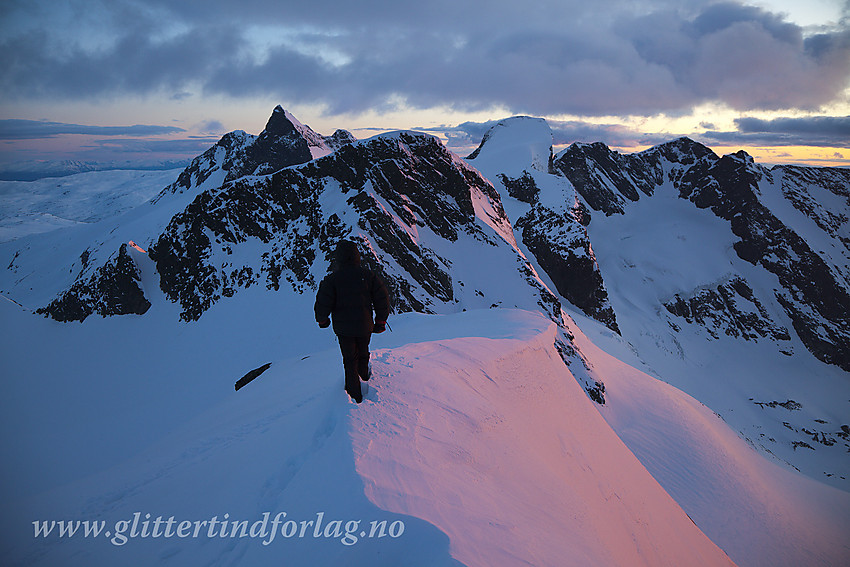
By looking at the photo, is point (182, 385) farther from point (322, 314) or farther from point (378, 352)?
point (322, 314)

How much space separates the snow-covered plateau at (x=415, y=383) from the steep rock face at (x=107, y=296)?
0.84 ft

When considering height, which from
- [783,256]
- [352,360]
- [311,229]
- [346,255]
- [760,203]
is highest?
[760,203]

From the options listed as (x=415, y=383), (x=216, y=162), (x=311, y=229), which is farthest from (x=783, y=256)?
(x=216, y=162)

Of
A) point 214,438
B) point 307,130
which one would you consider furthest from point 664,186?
point 214,438

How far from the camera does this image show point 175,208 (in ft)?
257

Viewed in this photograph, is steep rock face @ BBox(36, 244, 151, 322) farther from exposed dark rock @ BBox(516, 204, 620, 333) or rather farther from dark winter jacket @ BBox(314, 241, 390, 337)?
exposed dark rock @ BBox(516, 204, 620, 333)

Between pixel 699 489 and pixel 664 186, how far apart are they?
424 ft

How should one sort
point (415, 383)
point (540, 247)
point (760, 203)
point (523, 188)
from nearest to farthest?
point (415, 383) < point (540, 247) < point (523, 188) < point (760, 203)

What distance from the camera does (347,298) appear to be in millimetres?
6234

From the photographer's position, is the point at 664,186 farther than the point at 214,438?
Yes

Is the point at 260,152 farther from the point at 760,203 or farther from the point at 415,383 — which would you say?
the point at 760,203

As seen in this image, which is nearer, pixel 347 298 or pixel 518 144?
pixel 347 298

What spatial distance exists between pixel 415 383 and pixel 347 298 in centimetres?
232

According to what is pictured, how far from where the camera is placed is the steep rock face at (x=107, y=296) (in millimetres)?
36006
